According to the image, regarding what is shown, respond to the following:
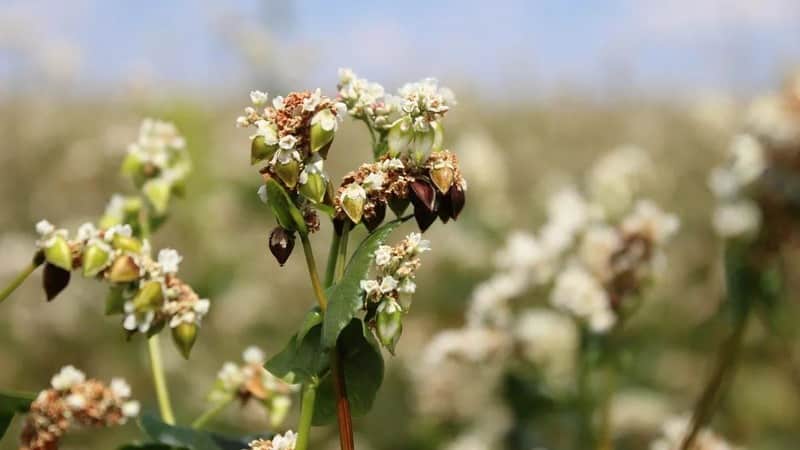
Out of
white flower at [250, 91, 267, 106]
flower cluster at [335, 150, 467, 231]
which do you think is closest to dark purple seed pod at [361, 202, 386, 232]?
flower cluster at [335, 150, 467, 231]

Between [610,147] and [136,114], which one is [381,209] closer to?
[136,114]

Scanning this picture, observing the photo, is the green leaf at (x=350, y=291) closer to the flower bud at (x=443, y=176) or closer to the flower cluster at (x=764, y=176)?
the flower bud at (x=443, y=176)

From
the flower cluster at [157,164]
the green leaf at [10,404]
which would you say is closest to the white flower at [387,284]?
the green leaf at [10,404]

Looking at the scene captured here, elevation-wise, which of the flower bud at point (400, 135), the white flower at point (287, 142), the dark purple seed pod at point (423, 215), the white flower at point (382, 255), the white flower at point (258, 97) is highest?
the white flower at point (258, 97)

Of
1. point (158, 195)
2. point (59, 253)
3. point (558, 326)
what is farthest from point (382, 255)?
point (558, 326)

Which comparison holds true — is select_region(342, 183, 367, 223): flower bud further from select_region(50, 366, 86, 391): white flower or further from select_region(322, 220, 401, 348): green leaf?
select_region(50, 366, 86, 391): white flower

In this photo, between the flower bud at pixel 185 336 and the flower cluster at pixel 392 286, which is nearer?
the flower cluster at pixel 392 286

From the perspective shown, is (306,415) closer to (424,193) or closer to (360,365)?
(360,365)

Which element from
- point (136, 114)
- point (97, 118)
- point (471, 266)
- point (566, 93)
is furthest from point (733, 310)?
point (566, 93)
